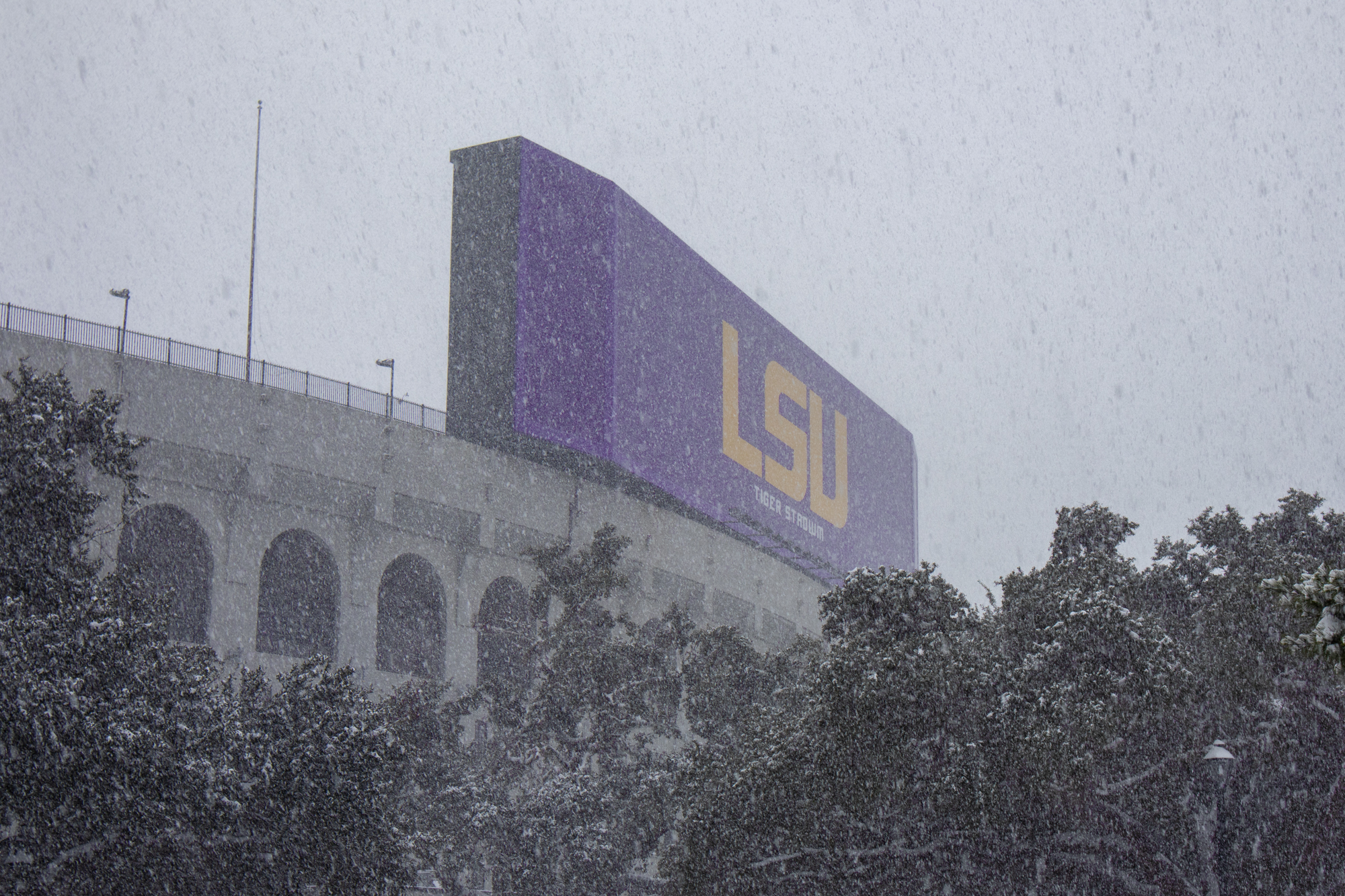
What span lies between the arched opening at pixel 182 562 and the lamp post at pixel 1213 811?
62.4 feet

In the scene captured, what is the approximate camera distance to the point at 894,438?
66.2m

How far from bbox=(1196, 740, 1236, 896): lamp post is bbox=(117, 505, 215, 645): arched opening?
62.4ft

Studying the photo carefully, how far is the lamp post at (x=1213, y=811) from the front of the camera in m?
14.3

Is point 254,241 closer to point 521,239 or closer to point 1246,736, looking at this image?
point 521,239

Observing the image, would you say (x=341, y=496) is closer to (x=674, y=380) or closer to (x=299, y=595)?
(x=299, y=595)

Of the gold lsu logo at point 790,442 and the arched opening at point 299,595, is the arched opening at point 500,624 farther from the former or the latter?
the gold lsu logo at point 790,442

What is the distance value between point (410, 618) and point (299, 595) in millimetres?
3640

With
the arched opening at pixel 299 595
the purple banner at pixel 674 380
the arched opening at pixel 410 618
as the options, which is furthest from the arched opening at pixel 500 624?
the arched opening at pixel 299 595

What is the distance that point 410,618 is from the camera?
34344 millimetres

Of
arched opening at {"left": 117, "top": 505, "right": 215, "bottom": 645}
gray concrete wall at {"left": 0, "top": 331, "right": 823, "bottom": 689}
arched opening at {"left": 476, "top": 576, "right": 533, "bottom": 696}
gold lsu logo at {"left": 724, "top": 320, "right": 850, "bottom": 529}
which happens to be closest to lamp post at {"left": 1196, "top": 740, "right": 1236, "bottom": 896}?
gray concrete wall at {"left": 0, "top": 331, "right": 823, "bottom": 689}

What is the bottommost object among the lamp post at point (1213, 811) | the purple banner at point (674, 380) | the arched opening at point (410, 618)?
the lamp post at point (1213, 811)

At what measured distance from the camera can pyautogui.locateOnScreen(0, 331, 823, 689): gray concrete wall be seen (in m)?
27.4

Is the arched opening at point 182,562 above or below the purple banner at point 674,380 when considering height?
below

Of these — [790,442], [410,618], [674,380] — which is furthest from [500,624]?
[790,442]
